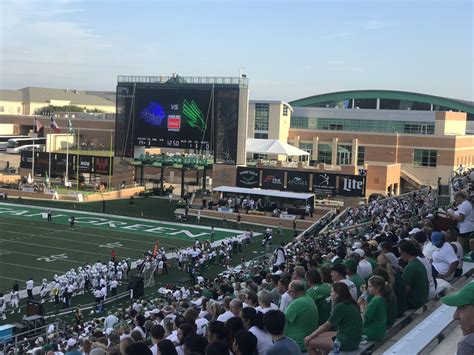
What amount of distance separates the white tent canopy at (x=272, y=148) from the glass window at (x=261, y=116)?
14.2 ft

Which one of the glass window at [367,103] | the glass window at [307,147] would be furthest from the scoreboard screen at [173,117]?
the glass window at [367,103]

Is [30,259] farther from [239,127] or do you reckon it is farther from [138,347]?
[138,347]

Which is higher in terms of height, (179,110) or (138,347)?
(179,110)

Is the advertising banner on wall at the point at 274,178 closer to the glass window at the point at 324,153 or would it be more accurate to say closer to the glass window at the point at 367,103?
the glass window at the point at 324,153

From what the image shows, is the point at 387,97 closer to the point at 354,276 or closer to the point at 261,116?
the point at 261,116

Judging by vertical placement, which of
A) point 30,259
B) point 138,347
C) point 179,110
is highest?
point 179,110

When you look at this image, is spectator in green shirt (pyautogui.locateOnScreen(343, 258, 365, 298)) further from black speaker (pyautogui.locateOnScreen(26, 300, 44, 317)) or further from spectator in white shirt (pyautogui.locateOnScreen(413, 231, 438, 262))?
black speaker (pyautogui.locateOnScreen(26, 300, 44, 317))

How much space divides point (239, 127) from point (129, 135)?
29.3ft

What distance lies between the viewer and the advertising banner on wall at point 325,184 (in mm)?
40969

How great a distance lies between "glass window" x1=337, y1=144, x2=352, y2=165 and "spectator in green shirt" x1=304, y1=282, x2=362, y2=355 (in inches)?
1921

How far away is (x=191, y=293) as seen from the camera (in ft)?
54.7

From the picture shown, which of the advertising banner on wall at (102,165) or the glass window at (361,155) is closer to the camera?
the advertising banner on wall at (102,165)

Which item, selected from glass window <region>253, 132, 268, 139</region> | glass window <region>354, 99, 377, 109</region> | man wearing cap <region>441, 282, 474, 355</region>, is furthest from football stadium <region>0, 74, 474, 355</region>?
glass window <region>253, 132, 268, 139</region>

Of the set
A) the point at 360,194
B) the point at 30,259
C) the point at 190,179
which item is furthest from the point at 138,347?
the point at 190,179
